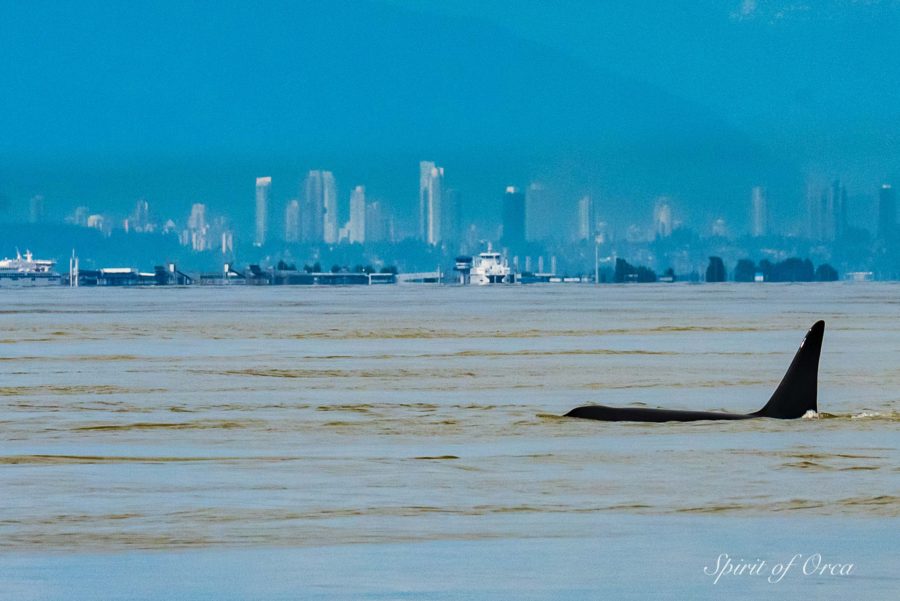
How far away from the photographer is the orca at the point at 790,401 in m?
32.4

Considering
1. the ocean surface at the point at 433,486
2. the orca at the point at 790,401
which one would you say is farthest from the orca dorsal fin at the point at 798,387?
the ocean surface at the point at 433,486

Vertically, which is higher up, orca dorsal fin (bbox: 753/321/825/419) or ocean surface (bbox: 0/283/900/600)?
orca dorsal fin (bbox: 753/321/825/419)

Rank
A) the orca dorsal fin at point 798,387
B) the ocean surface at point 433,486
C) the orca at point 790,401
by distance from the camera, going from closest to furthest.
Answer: the ocean surface at point 433,486 < the orca at point 790,401 < the orca dorsal fin at point 798,387

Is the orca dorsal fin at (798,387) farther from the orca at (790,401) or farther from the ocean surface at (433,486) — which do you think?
the ocean surface at (433,486)

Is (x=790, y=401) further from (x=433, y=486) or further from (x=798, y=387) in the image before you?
(x=433, y=486)

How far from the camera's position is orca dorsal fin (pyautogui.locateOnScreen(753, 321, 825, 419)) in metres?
32.6

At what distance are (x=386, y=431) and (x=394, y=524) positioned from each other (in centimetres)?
1177

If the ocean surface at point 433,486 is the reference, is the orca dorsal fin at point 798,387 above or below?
above

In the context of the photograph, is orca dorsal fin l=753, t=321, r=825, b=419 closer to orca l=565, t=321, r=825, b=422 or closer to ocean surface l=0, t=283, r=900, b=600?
orca l=565, t=321, r=825, b=422

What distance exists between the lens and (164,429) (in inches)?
1225

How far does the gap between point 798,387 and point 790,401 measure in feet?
0.87

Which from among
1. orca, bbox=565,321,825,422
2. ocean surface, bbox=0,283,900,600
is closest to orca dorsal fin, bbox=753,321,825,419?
orca, bbox=565,321,825,422

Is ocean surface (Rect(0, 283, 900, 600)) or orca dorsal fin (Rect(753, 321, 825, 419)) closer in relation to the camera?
ocean surface (Rect(0, 283, 900, 600))

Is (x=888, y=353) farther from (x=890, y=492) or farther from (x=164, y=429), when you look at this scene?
(x=890, y=492)
